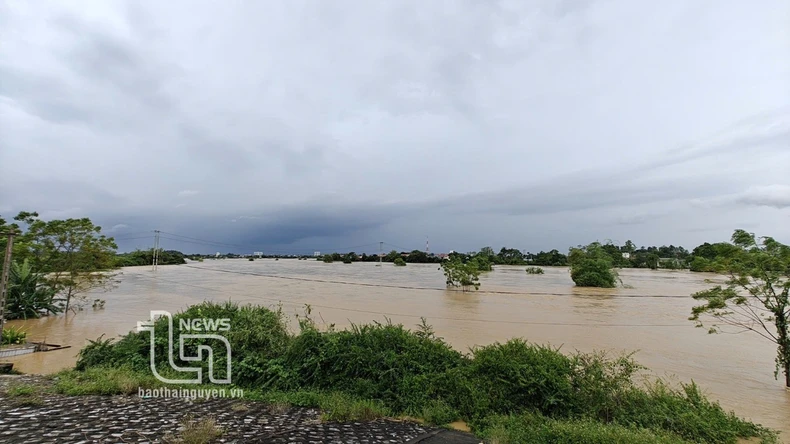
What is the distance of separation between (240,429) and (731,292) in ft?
25.5

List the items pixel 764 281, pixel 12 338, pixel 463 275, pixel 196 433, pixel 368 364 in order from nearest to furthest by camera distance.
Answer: pixel 196 433 → pixel 368 364 → pixel 764 281 → pixel 12 338 → pixel 463 275

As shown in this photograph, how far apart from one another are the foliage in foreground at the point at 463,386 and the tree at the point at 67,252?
9183 mm

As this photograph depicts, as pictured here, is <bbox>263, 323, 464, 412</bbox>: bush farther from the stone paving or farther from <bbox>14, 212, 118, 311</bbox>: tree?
<bbox>14, 212, 118, 311</bbox>: tree

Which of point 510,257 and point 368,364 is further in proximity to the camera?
point 510,257

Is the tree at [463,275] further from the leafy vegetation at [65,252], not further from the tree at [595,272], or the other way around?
the leafy vegetation at [65,252]

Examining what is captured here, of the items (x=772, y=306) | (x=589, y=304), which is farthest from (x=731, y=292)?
(x=589, y=304)

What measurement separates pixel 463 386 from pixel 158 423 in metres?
2.98

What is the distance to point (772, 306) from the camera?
234 inches

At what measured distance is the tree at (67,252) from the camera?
36.8 ft

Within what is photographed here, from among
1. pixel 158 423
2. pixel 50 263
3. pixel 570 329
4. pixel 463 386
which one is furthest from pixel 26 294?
pixel 570 329

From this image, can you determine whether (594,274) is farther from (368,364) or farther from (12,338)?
(12,338)

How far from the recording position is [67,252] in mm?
11820

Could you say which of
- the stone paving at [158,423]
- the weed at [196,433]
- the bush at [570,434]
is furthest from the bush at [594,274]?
the weed at [196,433]

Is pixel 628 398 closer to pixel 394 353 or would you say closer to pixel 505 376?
pixel 505 376
